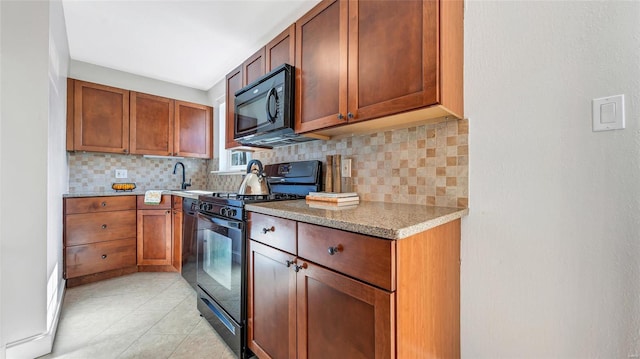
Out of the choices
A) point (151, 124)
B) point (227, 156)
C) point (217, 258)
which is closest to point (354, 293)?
point (217, 258)

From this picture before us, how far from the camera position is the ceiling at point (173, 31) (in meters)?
1.97

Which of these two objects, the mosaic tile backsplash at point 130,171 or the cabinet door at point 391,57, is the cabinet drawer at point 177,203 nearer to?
the mosaic tile backsplash at point 130,171

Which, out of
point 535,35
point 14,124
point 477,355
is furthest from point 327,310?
point 14,124

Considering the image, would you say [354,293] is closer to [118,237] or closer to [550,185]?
[550,185]

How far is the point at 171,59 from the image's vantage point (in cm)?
283

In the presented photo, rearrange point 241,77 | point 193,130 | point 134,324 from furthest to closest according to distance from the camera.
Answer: point 193,130
point 241,77
point 134,324

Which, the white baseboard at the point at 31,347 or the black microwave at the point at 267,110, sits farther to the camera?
the black microwave at the point at 267,110

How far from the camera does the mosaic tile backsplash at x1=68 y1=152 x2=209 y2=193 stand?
2.94 metres

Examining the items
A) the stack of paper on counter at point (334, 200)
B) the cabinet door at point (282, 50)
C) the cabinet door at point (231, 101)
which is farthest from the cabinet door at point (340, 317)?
the cabinet door at point (231, 101)

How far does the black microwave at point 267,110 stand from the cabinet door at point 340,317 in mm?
983

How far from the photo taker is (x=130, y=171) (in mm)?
3268

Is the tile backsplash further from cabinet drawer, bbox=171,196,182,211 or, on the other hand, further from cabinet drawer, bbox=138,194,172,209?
cabinet drawer, bbox=138,194,172,209

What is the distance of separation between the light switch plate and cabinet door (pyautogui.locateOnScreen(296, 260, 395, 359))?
0.93 meters

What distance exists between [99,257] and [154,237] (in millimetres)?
484
